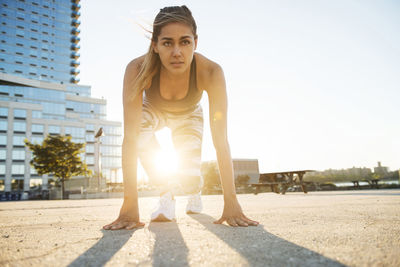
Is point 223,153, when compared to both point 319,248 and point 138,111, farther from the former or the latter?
point 319,248

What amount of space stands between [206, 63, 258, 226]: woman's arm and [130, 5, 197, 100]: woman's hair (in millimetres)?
433

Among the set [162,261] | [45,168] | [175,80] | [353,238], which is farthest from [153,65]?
[45,168]

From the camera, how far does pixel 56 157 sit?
23391 millimetres

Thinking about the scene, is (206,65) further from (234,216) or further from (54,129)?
(54,129)

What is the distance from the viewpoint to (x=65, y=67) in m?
79.7

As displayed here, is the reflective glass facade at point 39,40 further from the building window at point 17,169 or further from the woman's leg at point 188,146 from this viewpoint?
the woman's leg at point 188,146

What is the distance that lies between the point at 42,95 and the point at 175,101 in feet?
204

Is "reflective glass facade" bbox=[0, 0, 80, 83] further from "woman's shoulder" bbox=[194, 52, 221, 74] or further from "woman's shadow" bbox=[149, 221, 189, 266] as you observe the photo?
"woman's shadow" bbox=[149, 221, 189, 266]

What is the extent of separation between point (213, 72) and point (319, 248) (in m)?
1.62

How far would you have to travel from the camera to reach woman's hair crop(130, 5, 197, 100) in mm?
2105

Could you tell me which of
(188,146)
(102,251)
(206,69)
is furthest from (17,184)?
(102,251)

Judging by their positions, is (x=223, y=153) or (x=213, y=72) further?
(x=213, y=72)

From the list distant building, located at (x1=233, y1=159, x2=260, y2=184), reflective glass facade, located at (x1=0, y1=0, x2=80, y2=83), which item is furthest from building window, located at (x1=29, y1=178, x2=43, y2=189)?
reflective glass facade, located at (x1=0, y1=0, x2=80, y2=83)

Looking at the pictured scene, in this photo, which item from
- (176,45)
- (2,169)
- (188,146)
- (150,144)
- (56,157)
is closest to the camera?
(176,45)
